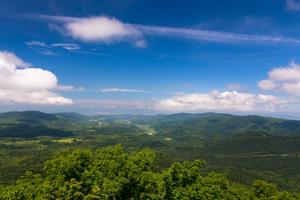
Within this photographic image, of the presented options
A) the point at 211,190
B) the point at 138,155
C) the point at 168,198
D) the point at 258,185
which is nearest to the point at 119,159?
the point at 138,155

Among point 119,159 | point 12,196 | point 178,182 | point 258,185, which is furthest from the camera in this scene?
point 258,185

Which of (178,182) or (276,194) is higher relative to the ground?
(178,182)

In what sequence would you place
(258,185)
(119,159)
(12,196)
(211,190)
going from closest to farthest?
(12,196) → (211,190) → (119,159) → (258,185)

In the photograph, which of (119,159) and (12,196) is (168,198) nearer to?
(119,159)

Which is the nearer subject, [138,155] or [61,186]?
[61,186]

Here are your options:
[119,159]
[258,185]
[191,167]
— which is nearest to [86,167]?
[119,159]

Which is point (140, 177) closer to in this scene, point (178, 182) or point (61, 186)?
point (178, 182)
